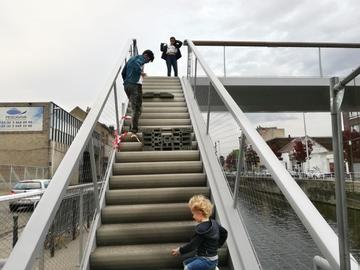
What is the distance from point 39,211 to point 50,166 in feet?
93.7

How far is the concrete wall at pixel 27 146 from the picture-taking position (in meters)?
30.1

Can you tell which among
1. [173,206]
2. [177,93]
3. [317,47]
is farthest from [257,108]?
[173,206]

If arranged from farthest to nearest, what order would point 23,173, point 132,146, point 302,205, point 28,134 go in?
point 28,134
point 23,173
point 132,146
point 302,205

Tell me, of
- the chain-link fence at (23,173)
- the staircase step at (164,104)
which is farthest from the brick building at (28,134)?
the staircase step at (164,104)

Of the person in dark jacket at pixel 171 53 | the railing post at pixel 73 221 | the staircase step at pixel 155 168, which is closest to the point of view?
the railing post at pixel 73 221

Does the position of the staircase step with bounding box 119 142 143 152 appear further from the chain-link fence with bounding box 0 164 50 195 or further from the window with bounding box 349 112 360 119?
the chain-link fence with bounding box 0 164 50 195

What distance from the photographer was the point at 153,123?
267 inches

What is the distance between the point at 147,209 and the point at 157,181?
0.60m

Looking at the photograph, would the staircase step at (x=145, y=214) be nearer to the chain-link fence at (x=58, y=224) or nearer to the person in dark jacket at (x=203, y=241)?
the chain-link fence at (x=58, y=224)

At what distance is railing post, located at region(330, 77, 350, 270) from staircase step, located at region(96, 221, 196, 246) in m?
2.36

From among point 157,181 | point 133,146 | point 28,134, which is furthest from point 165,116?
point 28,134

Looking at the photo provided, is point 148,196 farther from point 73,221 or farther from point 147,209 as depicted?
point 73,221

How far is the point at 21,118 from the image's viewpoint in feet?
101

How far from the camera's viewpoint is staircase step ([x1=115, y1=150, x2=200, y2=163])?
17.1 feet
